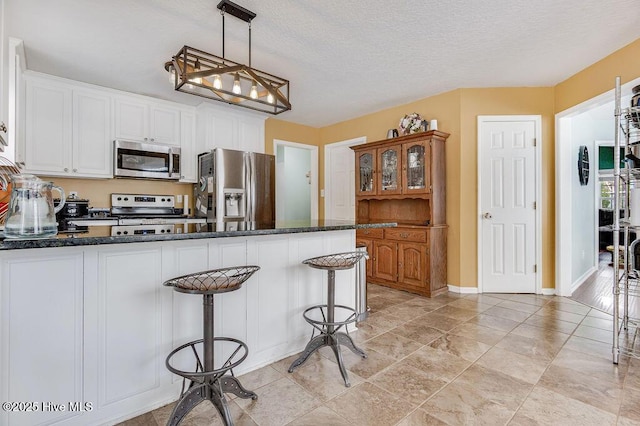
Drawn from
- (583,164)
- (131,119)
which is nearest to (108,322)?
(131,119)

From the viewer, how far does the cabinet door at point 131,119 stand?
3.68 m

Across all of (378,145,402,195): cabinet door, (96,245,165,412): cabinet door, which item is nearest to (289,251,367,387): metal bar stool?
(96,245,165,412): cabinet door

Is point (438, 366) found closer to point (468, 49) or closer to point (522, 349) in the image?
point (522, 349)

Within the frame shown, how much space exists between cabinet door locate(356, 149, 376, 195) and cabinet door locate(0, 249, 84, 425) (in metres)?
3.52

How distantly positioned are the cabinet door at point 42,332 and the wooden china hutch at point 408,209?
3.05m

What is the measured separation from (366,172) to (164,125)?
272 centimetres

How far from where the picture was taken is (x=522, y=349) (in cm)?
228

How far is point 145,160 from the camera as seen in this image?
381 centimetres

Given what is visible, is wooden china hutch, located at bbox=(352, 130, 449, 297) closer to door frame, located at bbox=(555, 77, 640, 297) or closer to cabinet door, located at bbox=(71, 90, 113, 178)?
door frame, located at bbox=(555, 77, 640, 297)

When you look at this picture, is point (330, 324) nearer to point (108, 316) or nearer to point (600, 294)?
point (108, 316)

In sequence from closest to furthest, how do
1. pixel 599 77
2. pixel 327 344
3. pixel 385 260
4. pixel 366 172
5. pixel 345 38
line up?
pixel 327 344
pixel 345 38
pixel 599 77
pixel 385 260
pixel 366 172

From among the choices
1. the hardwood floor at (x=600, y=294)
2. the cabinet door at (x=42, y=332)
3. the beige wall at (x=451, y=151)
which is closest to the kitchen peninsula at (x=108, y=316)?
the cabinet door at (x=42, y=332)

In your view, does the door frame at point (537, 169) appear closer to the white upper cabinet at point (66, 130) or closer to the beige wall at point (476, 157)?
the beige wall at point (476, 157)

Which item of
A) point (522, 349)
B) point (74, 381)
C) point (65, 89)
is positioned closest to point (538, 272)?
point (522, 349)
